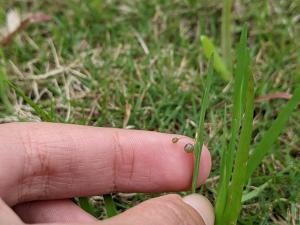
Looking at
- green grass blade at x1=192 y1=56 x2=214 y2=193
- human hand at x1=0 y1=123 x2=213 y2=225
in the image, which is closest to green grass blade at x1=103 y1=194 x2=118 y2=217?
human hand at x1=0 y1=123 x2=213 y2=225

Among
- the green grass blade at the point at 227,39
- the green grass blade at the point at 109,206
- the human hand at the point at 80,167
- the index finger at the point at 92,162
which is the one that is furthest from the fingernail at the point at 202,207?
the green grass blade at the point at 227,39

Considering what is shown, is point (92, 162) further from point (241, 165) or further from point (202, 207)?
point (241, 165)

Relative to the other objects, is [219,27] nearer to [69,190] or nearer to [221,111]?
[221,111]

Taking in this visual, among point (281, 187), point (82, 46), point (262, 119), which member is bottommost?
point (281, 187)

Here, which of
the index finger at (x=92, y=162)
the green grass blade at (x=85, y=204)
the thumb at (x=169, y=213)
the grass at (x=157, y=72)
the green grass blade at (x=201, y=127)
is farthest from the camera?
the grass at (x=157, y=72)

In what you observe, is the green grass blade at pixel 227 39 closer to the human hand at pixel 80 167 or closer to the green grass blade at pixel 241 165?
the human hand at pixel 80 167

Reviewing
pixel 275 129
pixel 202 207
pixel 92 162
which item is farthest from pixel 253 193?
pixel 92 162

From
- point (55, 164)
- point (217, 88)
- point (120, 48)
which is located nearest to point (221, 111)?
point (217, 88)
